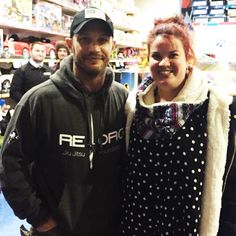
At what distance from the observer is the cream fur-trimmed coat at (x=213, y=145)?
1.24m

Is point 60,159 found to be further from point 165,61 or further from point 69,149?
point 165,61

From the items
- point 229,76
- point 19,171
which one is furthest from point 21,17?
point 19,171

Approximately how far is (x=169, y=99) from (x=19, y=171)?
0.68m

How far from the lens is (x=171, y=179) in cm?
127

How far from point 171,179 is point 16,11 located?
2.94 metres

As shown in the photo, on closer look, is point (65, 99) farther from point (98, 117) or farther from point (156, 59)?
point (156, 59)

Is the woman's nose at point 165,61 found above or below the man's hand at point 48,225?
→ above

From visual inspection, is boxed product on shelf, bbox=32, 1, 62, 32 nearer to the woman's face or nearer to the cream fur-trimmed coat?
the woman's face

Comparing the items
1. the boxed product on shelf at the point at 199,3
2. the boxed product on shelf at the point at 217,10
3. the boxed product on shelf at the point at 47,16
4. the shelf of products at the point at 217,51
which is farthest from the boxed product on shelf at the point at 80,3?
the shelf of products at the point at 217,51

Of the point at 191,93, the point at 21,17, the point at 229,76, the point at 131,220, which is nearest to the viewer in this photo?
the point at 191,93

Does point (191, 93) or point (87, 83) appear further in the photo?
point (87, 83)

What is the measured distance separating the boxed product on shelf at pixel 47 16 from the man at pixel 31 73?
0.29 metres

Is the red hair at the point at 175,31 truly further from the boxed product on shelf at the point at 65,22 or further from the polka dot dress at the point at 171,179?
the boxed product on shelf at the point at 65,22

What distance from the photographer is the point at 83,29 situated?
139cm
